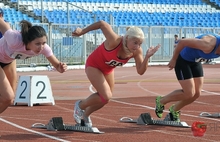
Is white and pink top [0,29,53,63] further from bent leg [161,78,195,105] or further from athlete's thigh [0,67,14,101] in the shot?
bent leg [161,78,195,105]

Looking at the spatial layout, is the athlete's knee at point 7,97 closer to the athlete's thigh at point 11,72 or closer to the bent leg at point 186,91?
the athlete's thigh at point 11,72

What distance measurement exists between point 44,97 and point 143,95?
147 inches

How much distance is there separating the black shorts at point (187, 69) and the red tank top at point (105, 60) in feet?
4.48

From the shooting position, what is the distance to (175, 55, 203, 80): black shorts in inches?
372

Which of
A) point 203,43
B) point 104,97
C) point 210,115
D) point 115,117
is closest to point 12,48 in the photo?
point 104,97

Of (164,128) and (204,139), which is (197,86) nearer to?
(164,128)

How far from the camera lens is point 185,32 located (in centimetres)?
3541

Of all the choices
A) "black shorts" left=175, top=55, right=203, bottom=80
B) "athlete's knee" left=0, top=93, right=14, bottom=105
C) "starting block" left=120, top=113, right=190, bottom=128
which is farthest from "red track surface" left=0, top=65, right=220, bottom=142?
"black shorts" left=175, top=55, right=203, bottom=80

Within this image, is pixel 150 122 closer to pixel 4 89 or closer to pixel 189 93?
pixel 189 93

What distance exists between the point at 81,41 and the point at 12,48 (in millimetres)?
22918

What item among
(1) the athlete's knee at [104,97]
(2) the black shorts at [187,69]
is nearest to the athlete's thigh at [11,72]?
(1) the athlete's knee at [104,97]

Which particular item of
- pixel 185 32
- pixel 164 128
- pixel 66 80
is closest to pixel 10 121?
pixel 164 128

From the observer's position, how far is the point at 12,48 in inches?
299

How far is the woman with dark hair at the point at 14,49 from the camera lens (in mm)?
7453
